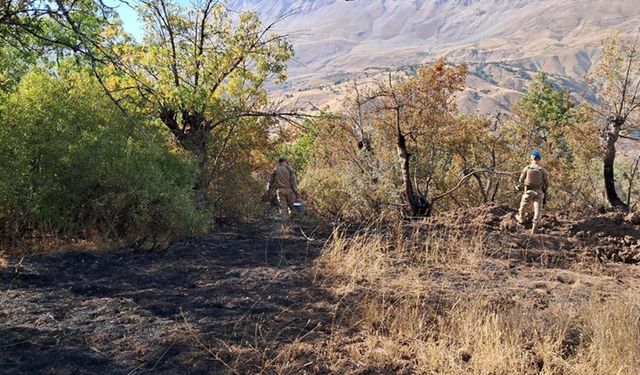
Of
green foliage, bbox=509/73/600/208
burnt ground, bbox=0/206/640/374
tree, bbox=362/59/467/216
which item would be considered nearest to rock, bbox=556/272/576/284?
burnt ground, bbox=0/206/640/374

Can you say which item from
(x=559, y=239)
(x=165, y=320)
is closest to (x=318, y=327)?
(x=165, y=320)

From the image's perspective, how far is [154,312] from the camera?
502cm

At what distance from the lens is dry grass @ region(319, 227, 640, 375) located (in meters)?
4.04

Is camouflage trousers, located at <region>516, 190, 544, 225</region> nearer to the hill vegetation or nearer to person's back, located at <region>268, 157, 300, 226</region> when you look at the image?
the hill vegetation

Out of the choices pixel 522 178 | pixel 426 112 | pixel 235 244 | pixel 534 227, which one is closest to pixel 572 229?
pixel 534 227

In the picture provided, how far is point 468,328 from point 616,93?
14.5 metres

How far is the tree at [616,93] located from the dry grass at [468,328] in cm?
1093

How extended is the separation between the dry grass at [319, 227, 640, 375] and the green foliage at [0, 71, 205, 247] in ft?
11.5

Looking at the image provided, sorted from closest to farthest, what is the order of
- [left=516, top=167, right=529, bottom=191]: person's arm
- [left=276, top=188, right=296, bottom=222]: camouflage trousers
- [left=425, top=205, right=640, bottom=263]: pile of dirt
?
[left=425, top=205, right=640, bottom=263]: pile of dirt → [left=516, top=167, right=529, bottom=191]: person's arm → [left=276, top=188, right=296, bottom=222]: camouflage trousers

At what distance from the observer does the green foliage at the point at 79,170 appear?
7.62 m

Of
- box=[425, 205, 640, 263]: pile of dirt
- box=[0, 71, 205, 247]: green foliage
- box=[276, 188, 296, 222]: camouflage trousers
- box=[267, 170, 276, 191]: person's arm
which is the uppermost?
box=[0, 71, 205, 247]: green foliage

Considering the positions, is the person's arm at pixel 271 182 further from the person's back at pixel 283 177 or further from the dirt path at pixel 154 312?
the dirt path at pixel 154 312

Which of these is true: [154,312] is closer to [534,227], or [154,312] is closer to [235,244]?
[235,244]

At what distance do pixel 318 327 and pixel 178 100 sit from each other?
700 cm
